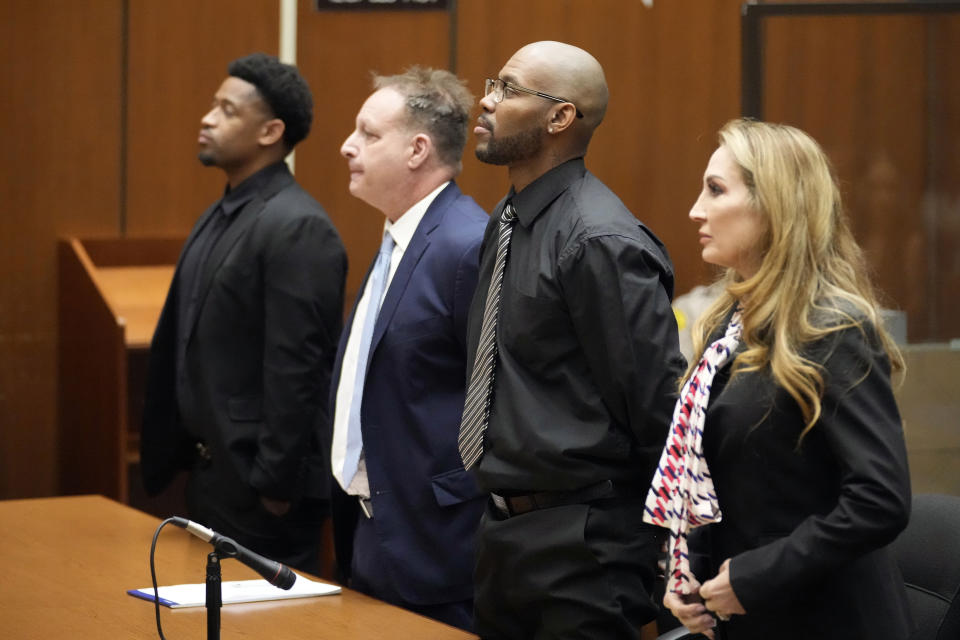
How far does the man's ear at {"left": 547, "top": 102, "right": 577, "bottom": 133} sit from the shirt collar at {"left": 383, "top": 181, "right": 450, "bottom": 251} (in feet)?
2.22

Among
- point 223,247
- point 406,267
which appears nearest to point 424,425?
point 406,267

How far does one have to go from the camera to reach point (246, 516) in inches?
129

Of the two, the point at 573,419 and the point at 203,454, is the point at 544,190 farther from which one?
the point at 203,454

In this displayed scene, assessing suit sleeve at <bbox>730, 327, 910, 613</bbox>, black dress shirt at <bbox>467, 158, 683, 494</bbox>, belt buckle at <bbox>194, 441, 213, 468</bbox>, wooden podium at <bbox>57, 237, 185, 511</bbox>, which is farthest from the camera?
wooden podium at <bbox>57, 237, 185, 511</bbox>

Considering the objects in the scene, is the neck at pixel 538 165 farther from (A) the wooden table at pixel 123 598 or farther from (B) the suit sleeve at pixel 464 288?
(A) the wooden table at pixel 123 598

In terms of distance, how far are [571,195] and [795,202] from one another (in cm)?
55

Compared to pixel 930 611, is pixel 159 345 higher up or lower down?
higher up

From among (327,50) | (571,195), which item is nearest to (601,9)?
(327,50)

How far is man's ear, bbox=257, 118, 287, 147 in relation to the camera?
11.9 ft

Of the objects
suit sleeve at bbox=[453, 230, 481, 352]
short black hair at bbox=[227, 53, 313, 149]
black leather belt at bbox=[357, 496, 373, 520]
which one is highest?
short black hair at bbox=[227, 53, 313, 149]

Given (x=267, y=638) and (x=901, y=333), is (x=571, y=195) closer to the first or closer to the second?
(x=267, y=638)

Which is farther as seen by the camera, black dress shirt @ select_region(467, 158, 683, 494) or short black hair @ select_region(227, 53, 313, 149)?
short black hair @ select_region(227, 53, 313, 149)

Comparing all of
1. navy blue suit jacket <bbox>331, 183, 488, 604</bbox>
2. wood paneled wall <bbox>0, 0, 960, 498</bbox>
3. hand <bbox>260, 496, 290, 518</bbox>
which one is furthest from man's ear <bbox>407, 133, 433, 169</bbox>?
wood paneled wall <bbox>0, 0, 960, 498</bbox>

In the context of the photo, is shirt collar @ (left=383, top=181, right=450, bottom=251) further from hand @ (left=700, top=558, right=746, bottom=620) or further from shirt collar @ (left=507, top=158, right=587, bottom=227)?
hand @ (left=700, top=558, right=746, bottom=620)
